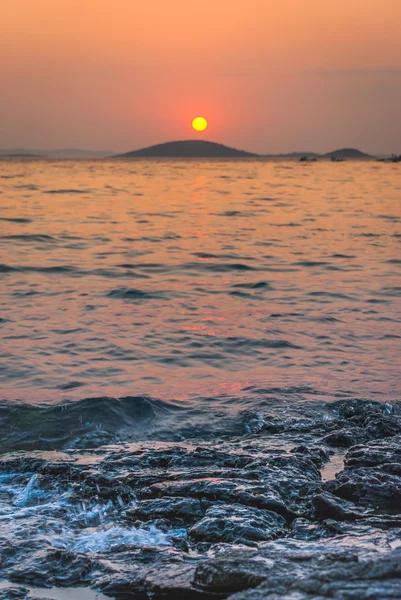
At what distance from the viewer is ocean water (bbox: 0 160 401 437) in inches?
329

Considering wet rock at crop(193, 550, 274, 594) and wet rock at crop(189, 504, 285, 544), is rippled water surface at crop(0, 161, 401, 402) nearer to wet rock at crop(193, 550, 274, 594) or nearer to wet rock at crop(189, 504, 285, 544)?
wet rock at crop(189, 504, 285, 544)

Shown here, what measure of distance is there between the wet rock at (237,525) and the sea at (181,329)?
1285mm

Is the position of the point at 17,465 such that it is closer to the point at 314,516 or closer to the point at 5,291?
the point at 314,516

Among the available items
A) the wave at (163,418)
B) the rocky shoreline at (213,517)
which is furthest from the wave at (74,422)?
the rocky shoreline at (213,517)

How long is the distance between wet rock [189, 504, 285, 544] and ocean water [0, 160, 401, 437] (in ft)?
8.06

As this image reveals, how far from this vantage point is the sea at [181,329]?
750 centimetres

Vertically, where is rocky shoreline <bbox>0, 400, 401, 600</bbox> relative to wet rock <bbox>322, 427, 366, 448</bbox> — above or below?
above

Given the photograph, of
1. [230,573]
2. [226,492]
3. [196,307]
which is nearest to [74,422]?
[226,492]

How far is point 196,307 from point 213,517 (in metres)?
8.05

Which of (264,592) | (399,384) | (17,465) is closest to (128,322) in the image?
(399,384)

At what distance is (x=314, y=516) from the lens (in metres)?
4.92

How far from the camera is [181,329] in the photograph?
36.7 ft

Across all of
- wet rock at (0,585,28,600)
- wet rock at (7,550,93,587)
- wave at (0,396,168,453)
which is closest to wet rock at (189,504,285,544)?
wet rock at (7,550,93,587)

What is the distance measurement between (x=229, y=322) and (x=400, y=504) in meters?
6.84
